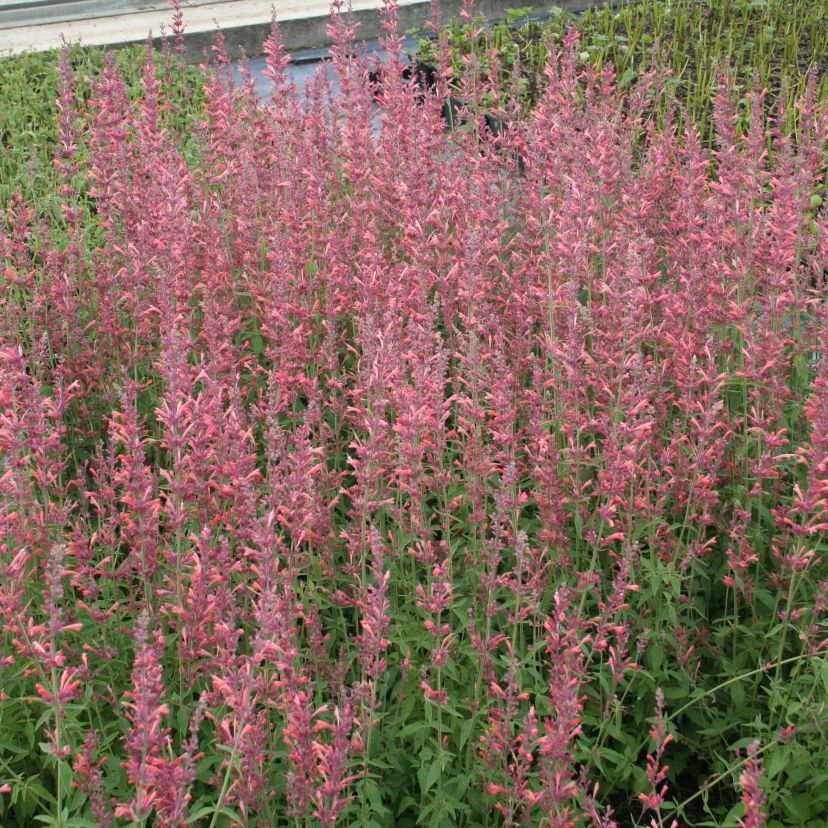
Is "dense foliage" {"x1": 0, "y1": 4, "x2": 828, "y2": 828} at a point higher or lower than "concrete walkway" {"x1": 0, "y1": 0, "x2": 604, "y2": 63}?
lower

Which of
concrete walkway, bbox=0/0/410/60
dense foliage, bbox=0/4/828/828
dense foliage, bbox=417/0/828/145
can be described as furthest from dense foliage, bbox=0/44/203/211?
dense foliage, bbox=0/4/828/828

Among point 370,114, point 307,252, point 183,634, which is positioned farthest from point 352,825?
point 370,114

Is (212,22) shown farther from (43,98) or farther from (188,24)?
(43,98)

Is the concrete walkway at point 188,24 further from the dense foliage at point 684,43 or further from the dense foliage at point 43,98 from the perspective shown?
the dense foliage at point 684,43

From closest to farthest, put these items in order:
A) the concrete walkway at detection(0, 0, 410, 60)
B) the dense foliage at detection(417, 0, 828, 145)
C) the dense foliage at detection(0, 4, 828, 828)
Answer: the dense foliage at detection(0, 4, 828, 828), the dense foliage at detection(417, 0, 828, 145), the concrete walkway at detection(0, 0, 410, 60)

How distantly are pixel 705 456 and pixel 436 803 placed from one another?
139 cm

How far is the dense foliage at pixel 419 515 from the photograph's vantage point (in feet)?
10.0

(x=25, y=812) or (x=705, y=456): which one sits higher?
(x=705, y=456)

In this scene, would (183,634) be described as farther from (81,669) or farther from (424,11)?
(424,11)

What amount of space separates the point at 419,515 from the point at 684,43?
345 inches

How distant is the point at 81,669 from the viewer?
2.95 metres

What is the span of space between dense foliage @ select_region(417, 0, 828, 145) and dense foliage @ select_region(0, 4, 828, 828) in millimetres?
4625

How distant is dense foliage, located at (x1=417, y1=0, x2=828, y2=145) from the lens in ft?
32.7

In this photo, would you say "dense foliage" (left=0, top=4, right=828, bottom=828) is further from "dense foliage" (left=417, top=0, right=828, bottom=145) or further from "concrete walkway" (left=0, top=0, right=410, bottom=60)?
"concrete walkway" (left=0, top=0, right=410, bottom=60)
